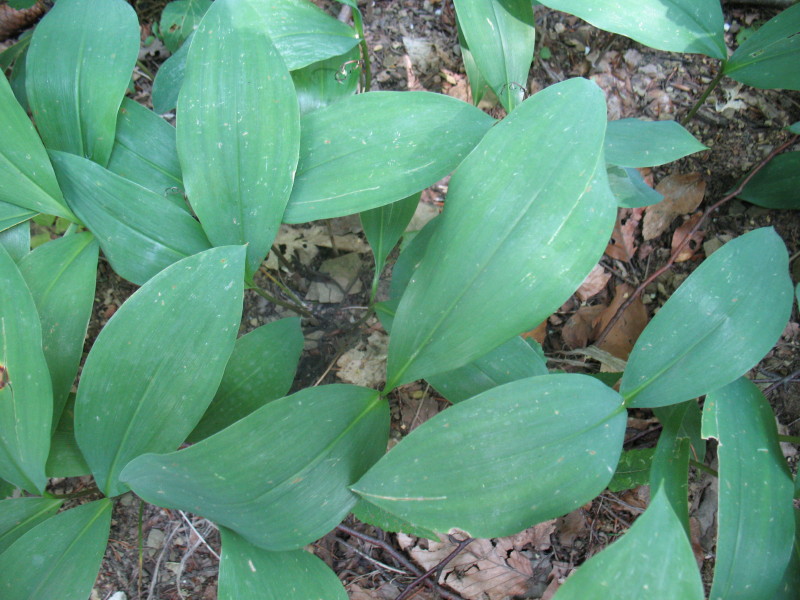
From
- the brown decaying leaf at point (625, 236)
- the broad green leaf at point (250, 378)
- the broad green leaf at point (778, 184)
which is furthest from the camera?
the brown decaying leaf at point (625, 236)

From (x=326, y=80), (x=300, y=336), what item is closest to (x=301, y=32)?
(x=326, y=80)

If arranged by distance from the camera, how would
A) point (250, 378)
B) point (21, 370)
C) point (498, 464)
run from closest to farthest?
point (498, 464)
point (21, 370)
point (250, 378)

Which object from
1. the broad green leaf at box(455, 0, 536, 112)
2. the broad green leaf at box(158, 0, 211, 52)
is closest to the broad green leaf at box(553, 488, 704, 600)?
the broad green leaf at box(455, 0, 536, 112)

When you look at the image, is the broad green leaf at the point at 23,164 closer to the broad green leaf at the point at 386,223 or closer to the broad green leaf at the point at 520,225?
the broad green leaf at the point at 386,223

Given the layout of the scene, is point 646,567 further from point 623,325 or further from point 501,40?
point 501,40

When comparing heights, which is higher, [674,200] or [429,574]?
[674,200]

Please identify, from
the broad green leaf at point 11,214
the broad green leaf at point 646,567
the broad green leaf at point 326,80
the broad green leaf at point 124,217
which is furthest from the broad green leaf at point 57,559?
the broad green leaf at point 326,80

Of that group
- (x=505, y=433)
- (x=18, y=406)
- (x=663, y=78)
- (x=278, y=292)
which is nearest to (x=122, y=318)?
(x=18, y=406)
